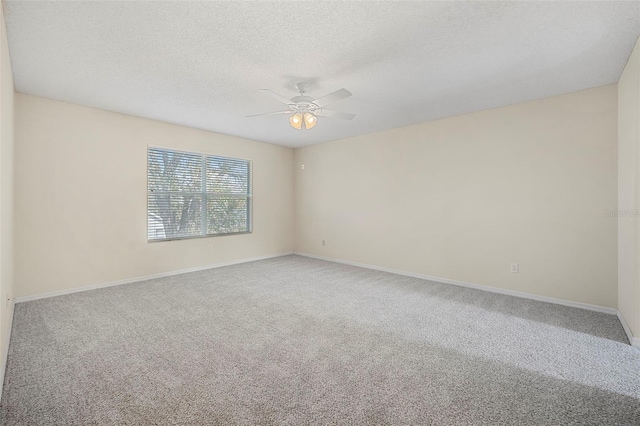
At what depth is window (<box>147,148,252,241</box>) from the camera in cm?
467

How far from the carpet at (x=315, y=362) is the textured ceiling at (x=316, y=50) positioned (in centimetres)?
→ 250

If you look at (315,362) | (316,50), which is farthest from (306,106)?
(315,362)

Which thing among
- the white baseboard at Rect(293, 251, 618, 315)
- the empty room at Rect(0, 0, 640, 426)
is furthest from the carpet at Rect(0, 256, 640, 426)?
the white baseboard at Rect(293, 251, 618, 315)

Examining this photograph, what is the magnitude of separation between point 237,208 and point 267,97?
2.80 metres

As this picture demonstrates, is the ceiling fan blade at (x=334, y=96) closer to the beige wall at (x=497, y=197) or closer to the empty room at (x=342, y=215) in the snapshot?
the empty room at (x=342, y=215)

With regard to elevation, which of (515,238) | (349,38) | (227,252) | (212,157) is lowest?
(227,252)

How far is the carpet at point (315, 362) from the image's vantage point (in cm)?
166

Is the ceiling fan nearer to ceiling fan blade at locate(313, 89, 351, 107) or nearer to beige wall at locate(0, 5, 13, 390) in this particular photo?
ceiling fan blade at locate(313, 89, 351, 107)

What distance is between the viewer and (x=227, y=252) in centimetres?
560

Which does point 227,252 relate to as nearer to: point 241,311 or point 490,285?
point 241,311

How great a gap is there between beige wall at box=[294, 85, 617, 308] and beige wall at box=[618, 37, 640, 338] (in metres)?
0.22

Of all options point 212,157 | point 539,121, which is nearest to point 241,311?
point 212,157

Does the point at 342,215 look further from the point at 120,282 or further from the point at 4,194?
the point at 4,194

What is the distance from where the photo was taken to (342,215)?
5910 millimetres
